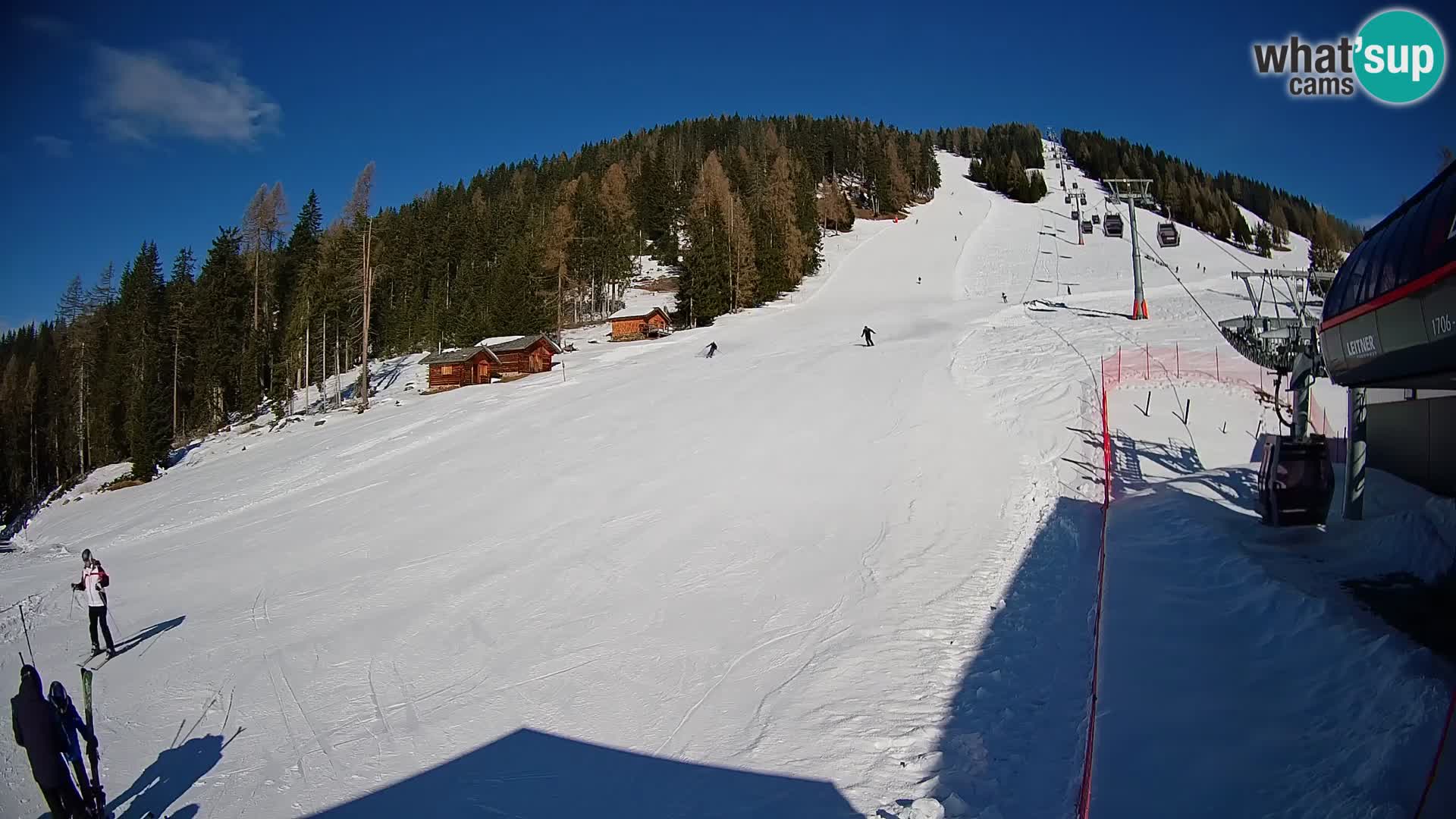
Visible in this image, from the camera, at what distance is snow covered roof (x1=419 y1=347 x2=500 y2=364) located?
43125mm

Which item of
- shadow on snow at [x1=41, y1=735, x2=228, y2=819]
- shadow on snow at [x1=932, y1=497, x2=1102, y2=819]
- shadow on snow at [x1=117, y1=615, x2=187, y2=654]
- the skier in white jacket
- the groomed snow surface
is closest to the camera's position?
shadow on snow at [x1=932, y1=497, x2=1102, y2=819]

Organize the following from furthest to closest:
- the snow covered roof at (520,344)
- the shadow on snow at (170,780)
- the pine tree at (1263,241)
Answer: the pine tree at (1263,241) → the snow covered roof at (520,344) → the shadow on snow at (170,780)

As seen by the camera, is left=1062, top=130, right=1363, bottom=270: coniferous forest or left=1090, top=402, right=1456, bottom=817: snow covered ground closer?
left=1090, top=402, right=1456, bottom=817: snow covered ground

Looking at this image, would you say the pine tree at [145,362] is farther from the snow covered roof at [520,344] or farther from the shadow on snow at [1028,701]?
the shadow on snow at [1028,701]

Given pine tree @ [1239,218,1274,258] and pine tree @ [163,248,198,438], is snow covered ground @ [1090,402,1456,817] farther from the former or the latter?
pine tree @ [1239,218,1274,258]

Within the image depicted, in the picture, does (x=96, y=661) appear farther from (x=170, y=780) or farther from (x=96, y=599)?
(x=170, y=780)

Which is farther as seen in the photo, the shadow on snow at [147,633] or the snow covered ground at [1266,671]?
the shadow on snow at [147,633]

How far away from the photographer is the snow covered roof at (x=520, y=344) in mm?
44344

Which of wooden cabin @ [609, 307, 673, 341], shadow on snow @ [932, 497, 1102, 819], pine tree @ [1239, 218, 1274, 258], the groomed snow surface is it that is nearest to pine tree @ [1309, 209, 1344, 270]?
pine tree @ [1239, 218, 1274, 258]

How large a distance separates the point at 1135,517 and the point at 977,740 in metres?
6.78

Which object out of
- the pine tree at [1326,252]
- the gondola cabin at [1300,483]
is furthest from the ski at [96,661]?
the pine tree at [1326,252]

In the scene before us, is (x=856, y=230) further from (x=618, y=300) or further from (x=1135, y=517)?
(x=1135, y=517)

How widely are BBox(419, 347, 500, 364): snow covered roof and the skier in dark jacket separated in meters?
39.1

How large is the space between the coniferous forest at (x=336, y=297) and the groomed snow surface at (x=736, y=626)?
27.8 m
